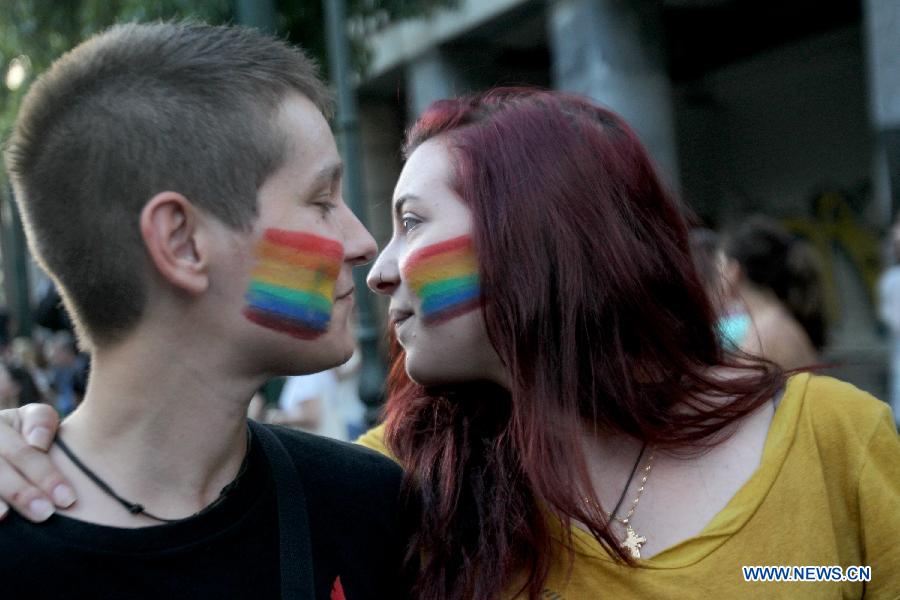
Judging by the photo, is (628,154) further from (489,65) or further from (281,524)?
(489,65)

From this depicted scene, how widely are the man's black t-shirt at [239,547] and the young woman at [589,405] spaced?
0.14 m

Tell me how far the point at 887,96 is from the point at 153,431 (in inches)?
238

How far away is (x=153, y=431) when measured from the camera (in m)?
1.63

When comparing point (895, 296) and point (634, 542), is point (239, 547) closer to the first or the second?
point (634, 542)

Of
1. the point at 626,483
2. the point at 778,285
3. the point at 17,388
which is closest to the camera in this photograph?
the point at 626,483

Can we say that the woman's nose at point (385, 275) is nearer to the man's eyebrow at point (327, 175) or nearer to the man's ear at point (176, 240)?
the man's eyebrow at point (327, 175)

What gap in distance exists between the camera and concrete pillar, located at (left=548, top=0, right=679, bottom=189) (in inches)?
335

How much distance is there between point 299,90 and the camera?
180 cm

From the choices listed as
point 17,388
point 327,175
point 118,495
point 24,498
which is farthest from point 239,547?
point 17,388

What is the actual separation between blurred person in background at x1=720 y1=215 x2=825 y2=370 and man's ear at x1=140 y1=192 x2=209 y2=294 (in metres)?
3.13

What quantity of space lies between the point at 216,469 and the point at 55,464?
0.85ft

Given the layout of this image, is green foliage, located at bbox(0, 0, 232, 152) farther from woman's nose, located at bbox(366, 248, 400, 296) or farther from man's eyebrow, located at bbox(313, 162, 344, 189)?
man's eyebrow, located at bbox(313, 162, 344, 189)

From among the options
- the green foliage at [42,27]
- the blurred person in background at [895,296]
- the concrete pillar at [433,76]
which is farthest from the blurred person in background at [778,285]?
the concrete pillar at [433,76]

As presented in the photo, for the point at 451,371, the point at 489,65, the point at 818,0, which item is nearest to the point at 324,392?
the point at 451,371
